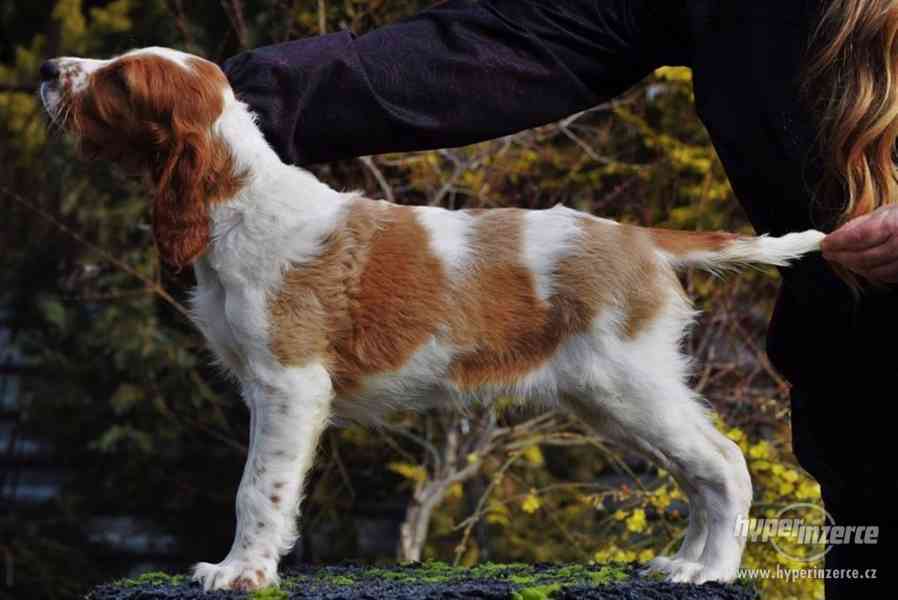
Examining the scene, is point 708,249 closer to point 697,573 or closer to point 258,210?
point 697,573

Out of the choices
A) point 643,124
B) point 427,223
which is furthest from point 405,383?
A: point 643,124

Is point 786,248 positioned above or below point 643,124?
above

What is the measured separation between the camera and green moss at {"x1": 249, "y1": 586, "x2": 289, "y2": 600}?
2.66 m

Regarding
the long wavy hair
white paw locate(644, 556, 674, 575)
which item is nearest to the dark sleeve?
the long wavy hair

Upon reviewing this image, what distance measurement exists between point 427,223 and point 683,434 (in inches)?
31.7

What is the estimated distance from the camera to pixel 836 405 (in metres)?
3.04

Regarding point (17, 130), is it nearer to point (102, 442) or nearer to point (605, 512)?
point (102, 442)

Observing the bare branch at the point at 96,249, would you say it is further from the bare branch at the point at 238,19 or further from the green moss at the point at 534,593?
the green moss at the point at 534,593

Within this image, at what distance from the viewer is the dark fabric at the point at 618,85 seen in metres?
2.95

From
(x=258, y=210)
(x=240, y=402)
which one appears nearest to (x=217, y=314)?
(x=258, y=210)

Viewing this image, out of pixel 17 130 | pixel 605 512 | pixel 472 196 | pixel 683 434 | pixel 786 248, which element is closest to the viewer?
pixel 786 248

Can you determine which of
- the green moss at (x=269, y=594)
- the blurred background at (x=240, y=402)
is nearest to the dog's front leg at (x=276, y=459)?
the green moss at (x=269, y=594)

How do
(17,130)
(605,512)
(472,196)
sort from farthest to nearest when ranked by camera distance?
(17,130), (605,512), (472,196)

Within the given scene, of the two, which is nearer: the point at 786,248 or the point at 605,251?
the point at 786,248
